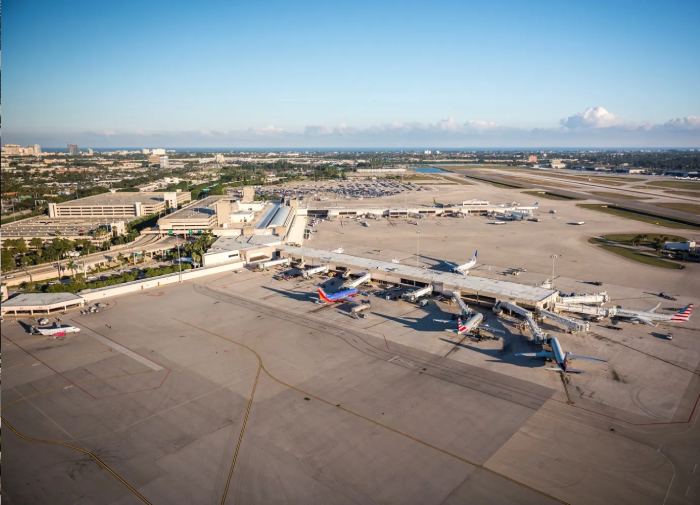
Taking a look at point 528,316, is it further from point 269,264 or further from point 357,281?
point 269,264

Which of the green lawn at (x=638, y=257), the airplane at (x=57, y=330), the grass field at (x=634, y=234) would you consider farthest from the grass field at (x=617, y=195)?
the airplane at (x=57, y=330)

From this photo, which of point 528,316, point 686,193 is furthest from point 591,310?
point 686,193

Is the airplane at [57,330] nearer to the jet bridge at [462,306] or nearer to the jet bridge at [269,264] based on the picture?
the jet bridge at [269,264]

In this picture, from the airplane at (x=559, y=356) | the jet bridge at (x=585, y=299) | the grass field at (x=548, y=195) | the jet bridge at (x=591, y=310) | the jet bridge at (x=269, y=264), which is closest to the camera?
the airplane at (x=559, y=356)

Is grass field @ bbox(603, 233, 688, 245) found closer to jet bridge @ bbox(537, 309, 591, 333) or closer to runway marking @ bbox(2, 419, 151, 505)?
jet bridge @ bbox(537, 309, 591, 333)

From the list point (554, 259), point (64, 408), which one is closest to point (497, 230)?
point (554, 259)

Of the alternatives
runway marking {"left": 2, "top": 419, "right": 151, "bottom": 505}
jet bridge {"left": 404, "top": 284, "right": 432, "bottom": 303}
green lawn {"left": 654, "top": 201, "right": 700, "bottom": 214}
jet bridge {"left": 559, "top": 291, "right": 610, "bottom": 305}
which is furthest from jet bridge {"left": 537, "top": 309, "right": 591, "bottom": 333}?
green lawn {"left": 654, "top": 201, "right": 700, "bottom": 214}
